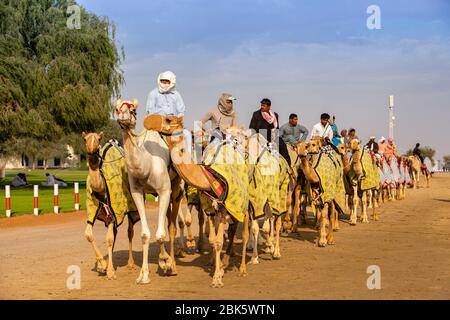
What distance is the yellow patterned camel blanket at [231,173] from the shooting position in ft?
34.8

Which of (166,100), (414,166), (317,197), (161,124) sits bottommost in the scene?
(414,166)

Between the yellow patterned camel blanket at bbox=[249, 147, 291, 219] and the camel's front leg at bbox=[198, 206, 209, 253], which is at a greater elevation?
the yellow patterned camel blanket at bbox=[249, 147, 291, 219]

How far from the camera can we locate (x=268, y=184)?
501 inches

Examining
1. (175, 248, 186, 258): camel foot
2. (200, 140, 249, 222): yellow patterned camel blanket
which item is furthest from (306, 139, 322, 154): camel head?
(200, 140, 249, 222): yellow patterned camel blanket

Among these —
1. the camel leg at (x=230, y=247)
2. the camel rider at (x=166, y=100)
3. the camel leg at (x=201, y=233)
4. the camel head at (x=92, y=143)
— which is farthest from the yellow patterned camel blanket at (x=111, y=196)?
the camel leg at (x=201, y=233)

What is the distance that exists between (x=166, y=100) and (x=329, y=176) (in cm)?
490

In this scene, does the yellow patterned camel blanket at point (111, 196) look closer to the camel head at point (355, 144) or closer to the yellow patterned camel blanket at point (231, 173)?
the yellow patterned camel blanket at point (231, 173)

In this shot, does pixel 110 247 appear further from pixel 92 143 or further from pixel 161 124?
pixel 161 124

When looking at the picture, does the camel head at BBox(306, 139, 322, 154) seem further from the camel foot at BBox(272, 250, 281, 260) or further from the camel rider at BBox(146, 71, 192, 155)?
the camel rider at BBox(146, 71, 192, 155)

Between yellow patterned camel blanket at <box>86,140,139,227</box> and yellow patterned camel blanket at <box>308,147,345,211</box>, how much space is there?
16.7 ft

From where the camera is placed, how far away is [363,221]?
20.2 m

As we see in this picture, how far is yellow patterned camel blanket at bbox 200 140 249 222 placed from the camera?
10.6m

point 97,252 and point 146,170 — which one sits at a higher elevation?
point 146,170

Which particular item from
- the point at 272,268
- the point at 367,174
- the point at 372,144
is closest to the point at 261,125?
the point at 272,268
